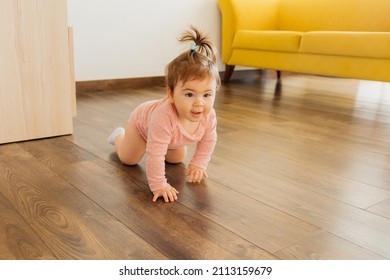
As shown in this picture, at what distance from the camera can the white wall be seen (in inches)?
107

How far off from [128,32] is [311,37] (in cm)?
132

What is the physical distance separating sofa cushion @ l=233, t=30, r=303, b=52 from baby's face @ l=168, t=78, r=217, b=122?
1.93 metres

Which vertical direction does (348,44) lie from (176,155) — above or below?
above

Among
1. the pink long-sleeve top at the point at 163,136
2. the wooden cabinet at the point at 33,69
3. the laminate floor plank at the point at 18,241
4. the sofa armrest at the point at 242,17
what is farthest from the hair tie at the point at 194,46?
the sofa armrest at the point at 242,17

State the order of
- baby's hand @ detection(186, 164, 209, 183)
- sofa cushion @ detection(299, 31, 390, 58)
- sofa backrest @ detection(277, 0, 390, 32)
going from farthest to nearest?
sofa backrest @ detection(277, 0, 390, 32)
sofa cushion @ detection(299, 31, 390, 58)
baby's hand @ detection(186, 164, 209, 183)

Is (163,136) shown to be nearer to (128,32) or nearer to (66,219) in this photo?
(66,219)

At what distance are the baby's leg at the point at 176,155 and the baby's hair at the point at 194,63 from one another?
0.31 meters

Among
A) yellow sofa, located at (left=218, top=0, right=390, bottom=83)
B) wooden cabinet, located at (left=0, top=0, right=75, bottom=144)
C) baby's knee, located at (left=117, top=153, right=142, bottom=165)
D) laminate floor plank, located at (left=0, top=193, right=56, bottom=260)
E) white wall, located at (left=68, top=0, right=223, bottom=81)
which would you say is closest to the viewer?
laminate floor plank, located at (left=0, top=193, right=56, bottom=260)

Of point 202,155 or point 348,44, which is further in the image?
point 348,44

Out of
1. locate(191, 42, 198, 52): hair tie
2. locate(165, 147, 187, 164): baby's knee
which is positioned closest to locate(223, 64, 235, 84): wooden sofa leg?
locate(165, 147, 187, 164): baby's knee

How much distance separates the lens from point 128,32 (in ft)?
9.59

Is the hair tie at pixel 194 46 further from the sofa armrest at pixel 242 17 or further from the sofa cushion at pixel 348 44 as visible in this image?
the sofa armrest at pixel 242 17

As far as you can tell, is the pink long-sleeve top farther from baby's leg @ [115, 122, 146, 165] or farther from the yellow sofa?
the yellow sofa

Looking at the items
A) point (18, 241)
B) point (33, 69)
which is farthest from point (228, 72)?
point (18, 241)
